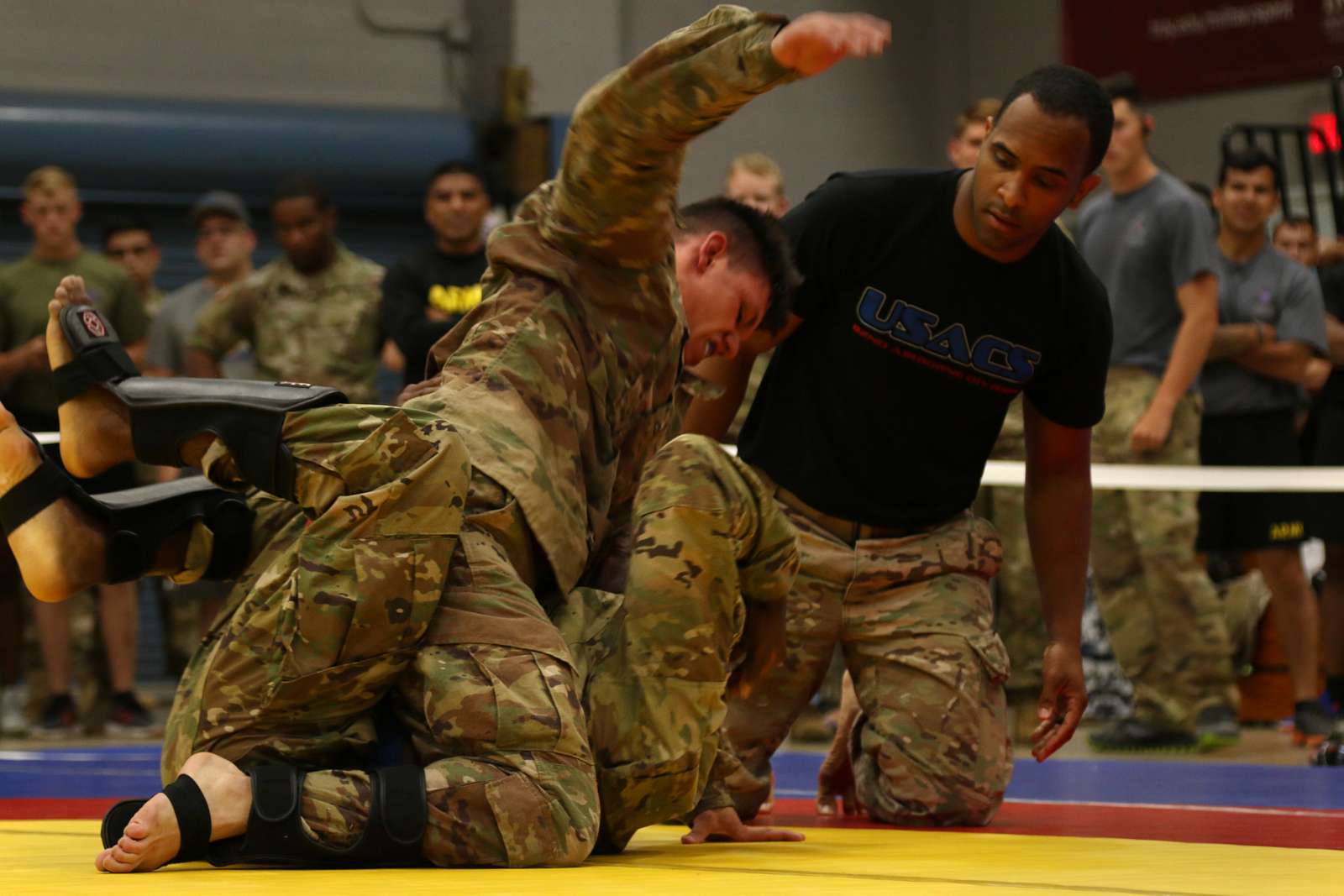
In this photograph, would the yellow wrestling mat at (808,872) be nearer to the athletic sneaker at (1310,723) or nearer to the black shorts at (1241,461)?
the athletic sneaker at (1310,723)

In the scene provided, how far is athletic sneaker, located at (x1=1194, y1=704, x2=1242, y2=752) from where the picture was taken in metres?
6.23

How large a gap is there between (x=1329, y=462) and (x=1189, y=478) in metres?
1.34

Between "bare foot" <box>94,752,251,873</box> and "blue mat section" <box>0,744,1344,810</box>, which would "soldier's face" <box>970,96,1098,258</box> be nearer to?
"blue mat section" <box>0,744,1344,810</box>

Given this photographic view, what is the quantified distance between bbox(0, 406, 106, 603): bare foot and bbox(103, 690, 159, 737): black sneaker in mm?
4167

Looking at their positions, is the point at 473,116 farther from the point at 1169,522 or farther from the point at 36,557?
the point at 36,557

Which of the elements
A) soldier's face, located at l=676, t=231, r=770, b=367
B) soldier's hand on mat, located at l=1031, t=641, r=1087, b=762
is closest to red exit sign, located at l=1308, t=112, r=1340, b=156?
soldier's hand on mat, located at l=1031, t=641, r=1087, b=762

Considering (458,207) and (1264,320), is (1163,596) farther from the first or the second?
(458,207)

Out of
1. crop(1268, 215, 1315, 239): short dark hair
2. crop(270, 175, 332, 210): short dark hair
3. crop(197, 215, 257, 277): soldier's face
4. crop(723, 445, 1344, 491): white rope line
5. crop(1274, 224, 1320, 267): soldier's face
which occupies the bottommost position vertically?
crop(723, 445, 1344, 491): white rope line

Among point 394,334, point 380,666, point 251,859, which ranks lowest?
point 251,859

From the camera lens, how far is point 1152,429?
6188 millimetres

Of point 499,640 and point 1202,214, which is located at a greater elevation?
point 1202,214

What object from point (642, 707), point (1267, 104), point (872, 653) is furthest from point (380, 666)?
point (1267, 104)

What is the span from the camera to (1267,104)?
11805 mm

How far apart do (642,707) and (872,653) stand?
3.67 feet
